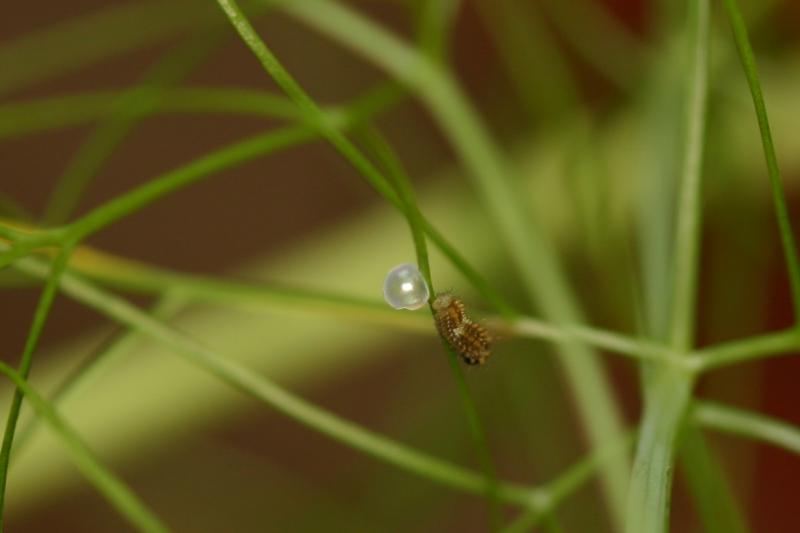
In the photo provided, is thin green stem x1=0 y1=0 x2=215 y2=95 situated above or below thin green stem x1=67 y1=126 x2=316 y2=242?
above

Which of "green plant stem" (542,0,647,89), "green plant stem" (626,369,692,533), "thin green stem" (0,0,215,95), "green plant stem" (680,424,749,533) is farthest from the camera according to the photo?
"thin green stem" (0,0,215,95)

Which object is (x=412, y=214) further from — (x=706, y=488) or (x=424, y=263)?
(x=706, y=488)

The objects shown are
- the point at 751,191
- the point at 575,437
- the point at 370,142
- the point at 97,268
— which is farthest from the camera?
the point at 575,437

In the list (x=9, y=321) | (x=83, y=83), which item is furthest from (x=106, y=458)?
(x=83, y=83)

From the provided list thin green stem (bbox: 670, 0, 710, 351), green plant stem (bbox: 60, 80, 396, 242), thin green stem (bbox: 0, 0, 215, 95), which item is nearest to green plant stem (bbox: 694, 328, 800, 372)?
thin green stem (bbox: 670, 0, 710, 351)

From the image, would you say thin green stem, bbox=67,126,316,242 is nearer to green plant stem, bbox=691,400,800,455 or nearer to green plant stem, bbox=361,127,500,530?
green plant stem, bbox=361,127,500,530

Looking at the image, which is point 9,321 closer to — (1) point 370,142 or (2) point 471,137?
(2) point 471,137

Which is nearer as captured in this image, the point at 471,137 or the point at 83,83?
the point at 471,137
